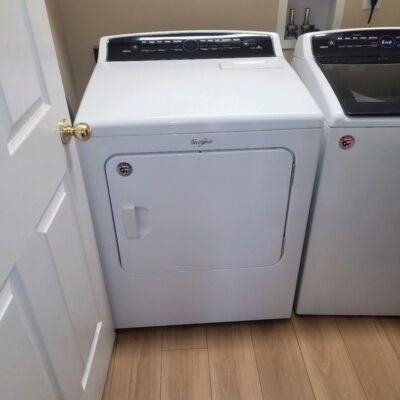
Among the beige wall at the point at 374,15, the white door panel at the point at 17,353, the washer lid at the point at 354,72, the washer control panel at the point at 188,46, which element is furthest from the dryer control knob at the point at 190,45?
the white door panel at the point at 17,353

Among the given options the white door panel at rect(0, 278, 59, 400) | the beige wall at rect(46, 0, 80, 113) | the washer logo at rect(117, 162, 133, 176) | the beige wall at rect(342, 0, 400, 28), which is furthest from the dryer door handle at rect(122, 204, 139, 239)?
the beige wall at rect(342, 0, 400, 28)

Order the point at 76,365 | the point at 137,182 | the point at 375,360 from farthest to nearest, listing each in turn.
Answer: the point at 375,360, the point at 137,182, the point at 76,365

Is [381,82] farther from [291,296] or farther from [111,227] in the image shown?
[111,227]

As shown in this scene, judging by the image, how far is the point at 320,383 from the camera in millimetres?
1336

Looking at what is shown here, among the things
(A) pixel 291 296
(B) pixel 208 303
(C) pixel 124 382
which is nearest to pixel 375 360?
(A) pixel 291 296

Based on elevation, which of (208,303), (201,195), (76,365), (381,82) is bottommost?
(208,303)

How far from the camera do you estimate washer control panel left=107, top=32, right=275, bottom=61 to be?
1.40m

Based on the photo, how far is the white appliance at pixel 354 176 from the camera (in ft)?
3.61

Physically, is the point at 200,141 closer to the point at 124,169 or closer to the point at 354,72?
the point at 124,169

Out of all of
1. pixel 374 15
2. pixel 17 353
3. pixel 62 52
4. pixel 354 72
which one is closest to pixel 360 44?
pixel 354 72

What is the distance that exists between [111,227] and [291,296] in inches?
29.0

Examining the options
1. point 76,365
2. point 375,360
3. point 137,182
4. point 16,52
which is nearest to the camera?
point 16,52

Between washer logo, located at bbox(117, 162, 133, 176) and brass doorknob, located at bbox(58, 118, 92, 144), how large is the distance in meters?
0.14

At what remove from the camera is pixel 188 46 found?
4.66 ft
